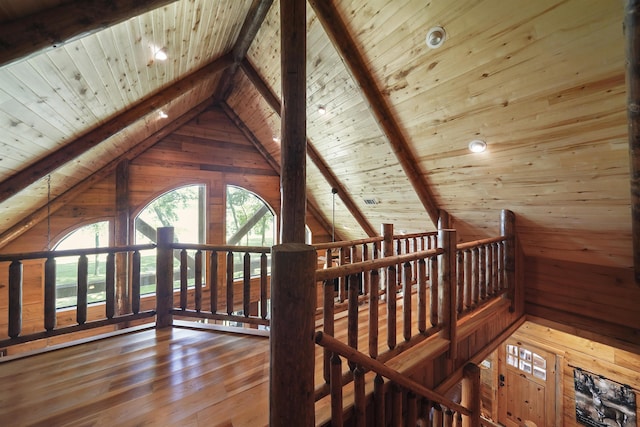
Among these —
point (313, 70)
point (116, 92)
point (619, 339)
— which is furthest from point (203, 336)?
point (619, 339)

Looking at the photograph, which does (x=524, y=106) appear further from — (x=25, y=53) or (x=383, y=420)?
(x=25, y=53)

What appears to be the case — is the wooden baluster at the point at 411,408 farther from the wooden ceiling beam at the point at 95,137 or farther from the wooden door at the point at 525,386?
the wooden door at the point at 525,386

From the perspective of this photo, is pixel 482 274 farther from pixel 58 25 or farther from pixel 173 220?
pixel 173 220

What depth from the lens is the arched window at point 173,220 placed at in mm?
4570

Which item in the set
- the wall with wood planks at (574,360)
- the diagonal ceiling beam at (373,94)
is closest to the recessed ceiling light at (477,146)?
the diagonal ceiling beam at (373,94)

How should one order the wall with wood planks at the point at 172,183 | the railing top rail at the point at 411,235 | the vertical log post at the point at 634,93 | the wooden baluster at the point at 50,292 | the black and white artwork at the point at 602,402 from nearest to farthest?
the vertical log post at the point at 634,93
the wooden baluster at the point at 50,292
the railing top rail at the point at 411,235
the wall with wood planks at the point at 172,183
the black and white artwork at the point at 602,402

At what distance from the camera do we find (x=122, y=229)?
4.19 meters

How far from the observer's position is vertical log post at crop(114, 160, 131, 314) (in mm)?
4070

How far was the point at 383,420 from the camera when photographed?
5.33 ft

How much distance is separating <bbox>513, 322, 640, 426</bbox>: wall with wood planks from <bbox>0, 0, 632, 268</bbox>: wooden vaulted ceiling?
2.54 metres

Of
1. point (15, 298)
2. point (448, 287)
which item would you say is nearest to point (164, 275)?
point (15, 298)

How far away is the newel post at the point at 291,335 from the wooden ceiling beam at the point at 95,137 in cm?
292

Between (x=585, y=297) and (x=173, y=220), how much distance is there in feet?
20.6

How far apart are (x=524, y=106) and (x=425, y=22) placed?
115 centimetres
